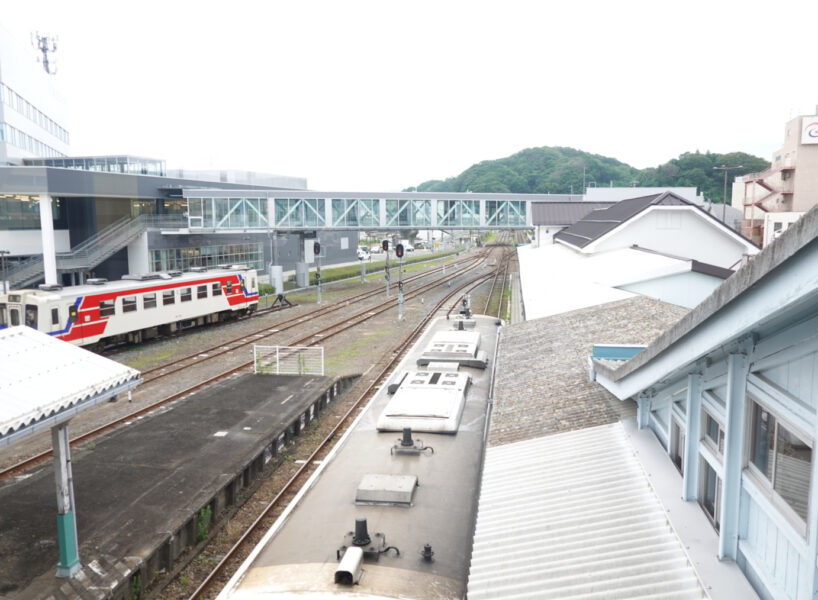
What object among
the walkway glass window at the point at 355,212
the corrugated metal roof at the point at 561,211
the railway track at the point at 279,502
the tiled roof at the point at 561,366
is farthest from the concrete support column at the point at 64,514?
the walkway glass window at the point at 355,212

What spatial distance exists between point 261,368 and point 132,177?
27660 mm

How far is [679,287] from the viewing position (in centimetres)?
2016

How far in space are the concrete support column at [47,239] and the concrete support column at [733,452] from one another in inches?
1612

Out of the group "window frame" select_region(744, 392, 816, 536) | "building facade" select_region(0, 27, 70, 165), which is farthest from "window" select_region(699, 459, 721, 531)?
"building facade" select_region(0, 27, 70, 165)

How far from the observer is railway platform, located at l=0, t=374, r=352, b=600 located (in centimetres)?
997

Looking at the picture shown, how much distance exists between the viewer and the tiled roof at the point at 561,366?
9.57 m

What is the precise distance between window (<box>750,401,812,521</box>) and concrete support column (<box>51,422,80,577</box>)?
9.42m

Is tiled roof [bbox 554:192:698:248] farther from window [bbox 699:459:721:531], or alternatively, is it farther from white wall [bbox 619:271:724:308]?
window [bbox 699:459:721:531]

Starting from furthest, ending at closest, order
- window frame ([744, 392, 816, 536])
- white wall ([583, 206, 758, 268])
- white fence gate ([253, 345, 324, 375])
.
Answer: white wall ([583, 206, 758, 268]), white fence gate ([253, 345, 324, 375]), window frame ([744, 392, 816, 536])

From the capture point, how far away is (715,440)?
20.3 ft

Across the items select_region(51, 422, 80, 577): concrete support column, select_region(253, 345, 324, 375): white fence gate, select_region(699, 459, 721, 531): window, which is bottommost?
select_region(253, 345, 324, 375): white fence gate

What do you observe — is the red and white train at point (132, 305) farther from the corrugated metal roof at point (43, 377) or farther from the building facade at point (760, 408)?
the building facade at point (760, 408)

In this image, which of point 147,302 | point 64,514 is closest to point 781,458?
point 64,514

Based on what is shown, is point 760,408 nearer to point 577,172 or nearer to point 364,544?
point 364,544
